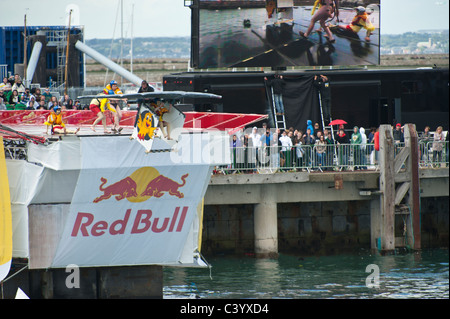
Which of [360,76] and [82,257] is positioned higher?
[360,76]

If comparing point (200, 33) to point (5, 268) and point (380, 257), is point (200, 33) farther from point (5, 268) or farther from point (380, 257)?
point (5, 268)

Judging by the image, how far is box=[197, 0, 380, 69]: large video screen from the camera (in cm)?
3791

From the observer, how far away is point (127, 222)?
26.2 m

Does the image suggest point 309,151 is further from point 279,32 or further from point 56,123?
point 56,123

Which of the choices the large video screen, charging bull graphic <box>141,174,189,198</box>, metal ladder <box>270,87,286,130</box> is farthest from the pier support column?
the large video screen

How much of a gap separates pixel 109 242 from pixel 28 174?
2.93m

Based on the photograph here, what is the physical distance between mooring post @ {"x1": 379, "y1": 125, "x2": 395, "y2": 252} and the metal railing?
76 centimetres

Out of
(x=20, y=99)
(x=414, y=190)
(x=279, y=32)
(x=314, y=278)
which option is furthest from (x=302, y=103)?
(x=20, y=99)

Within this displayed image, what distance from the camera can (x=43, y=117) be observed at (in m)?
28.2

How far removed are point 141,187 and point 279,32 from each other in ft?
47.2

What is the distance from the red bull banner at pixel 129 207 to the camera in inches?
1002

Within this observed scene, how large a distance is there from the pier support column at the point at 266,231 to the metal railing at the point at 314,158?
4.58 feet

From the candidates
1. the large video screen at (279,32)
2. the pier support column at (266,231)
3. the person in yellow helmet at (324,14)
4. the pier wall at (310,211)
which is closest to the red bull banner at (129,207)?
the pier wall at (310,211)
